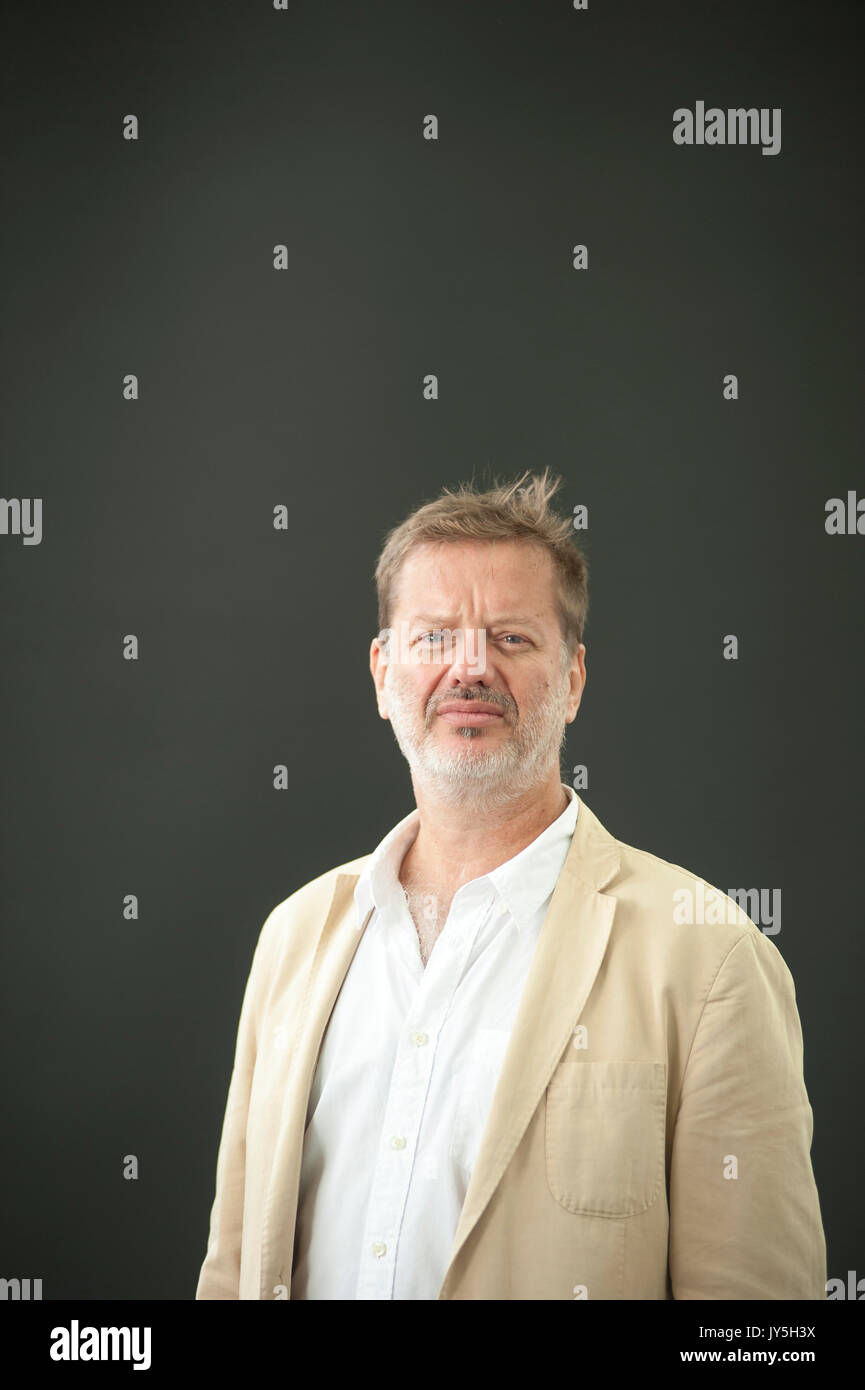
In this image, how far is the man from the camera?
1712 mm

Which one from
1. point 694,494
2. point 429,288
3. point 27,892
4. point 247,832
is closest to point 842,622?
point 694,494

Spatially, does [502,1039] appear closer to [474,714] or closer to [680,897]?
[680,897]

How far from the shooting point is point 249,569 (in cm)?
288

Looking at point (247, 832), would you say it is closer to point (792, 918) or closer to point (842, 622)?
point (792, 918)

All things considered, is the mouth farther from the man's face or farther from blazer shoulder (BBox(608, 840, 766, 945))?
blazer shoulder (BBox(608, 840, 766, 945))

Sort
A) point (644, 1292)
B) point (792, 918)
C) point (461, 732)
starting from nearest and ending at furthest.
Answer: point (644, 1292) → point (461, 732) → point (792, 918)

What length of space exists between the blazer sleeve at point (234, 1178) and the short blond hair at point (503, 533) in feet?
2.54

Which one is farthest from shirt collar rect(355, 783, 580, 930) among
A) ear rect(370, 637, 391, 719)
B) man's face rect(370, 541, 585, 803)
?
ear rect(370, 637, 391, 719)

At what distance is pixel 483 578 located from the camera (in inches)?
80.2

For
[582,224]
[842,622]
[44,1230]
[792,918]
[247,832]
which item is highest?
[582,224]

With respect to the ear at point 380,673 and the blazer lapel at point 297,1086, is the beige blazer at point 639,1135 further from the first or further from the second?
the ear at point 380,673

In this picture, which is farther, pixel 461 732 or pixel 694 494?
pixel 694 494

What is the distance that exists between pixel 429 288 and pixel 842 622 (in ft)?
4.31

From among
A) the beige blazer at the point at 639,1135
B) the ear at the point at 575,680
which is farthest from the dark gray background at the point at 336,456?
the beige blazer at the point at 639,1135
